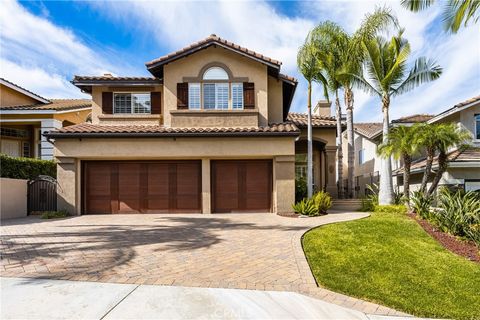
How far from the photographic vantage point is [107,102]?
51.1 ft

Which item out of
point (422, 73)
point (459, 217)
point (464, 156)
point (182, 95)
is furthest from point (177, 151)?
point (464, 156)

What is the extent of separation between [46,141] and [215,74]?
12.7 metres

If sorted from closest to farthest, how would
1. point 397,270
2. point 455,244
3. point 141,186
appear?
point 397,270, point 455,244, point 141,186

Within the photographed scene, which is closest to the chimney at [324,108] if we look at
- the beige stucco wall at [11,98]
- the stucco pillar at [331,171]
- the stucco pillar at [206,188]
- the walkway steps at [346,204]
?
the stucco pillar at [331,171]

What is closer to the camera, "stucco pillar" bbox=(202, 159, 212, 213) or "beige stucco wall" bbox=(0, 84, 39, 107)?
"stucco pillar" bbox=(202, 159, 212, 213)

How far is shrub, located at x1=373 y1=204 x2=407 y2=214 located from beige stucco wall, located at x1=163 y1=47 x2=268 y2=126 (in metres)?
7.05

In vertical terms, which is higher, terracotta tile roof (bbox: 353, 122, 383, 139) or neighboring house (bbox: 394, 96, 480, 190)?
terracotta tile roof (bbox: 353, 122, 383, 139)

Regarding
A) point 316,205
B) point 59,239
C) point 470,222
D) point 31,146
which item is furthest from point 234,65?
point 31,146

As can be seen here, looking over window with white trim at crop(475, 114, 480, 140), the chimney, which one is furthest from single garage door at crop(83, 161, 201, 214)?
window with white trim at crop(475, 114, 480, 140)

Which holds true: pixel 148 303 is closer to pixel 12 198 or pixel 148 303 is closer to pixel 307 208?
pixel 307 208

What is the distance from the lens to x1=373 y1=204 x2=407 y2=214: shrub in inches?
510

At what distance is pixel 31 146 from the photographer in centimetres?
2231

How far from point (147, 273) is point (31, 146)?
74.0 ft

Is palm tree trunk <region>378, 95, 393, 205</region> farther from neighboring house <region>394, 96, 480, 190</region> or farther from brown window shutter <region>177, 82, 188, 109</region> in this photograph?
brown window shutter <region>177, 82, 188, 109</region>
